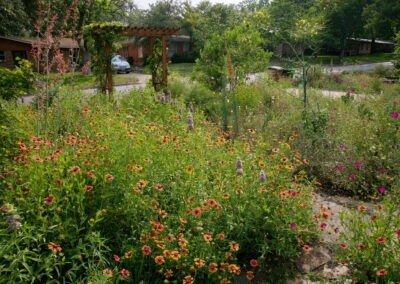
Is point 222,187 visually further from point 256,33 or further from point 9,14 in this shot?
point 9,14

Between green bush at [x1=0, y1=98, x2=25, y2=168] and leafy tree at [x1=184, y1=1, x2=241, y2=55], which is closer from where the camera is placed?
green bush at [x1=0, y1=98, x2=25, y2=168]

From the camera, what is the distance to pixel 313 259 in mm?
2699

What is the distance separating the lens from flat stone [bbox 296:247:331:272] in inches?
103

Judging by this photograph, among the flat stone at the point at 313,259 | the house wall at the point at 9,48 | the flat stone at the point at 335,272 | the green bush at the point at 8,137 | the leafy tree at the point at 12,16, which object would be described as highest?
the leafy tree at the point at 12,16

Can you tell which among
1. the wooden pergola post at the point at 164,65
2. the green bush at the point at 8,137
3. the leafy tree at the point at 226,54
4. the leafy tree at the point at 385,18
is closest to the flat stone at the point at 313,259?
the green bush at the point at 8,137

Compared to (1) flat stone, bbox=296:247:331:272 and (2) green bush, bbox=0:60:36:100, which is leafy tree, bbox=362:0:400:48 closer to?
(1) flat stone, bbox=296:247:331:272

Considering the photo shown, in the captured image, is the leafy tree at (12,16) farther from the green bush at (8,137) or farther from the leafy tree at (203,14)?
the green bush at (8,137)

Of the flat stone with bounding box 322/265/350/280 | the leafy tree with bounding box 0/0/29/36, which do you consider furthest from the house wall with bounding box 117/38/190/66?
the flat stone with bounding box 322/265/350/280

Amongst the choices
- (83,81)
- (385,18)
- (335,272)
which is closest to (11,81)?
(335,272)

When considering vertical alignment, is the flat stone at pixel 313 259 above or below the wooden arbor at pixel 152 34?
below

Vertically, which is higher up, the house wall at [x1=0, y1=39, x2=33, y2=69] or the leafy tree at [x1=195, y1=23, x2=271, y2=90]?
the house wall at [x1=0, y1=39, x2=33, y2=69]

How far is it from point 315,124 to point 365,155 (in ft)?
2.69

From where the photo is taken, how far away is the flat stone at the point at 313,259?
2.61 meters

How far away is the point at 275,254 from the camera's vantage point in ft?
8.92
